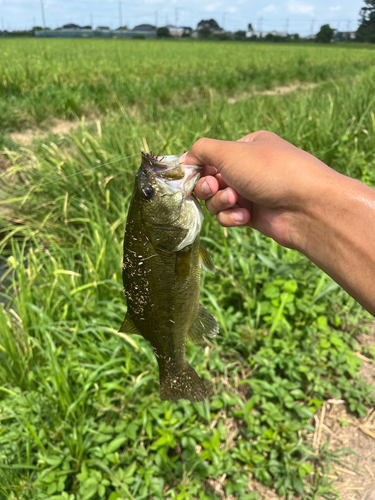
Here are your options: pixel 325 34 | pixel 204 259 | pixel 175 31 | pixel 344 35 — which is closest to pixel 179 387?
pixel 204 259

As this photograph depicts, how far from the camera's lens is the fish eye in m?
1.29

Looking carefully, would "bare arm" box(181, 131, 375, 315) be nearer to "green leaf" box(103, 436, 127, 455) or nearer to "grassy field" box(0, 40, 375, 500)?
"grassy field" box(0, 40, 375, 500)

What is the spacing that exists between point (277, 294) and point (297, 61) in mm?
21617

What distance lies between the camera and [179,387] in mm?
1476

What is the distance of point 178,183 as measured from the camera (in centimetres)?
135

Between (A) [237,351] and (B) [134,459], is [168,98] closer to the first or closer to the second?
(A) [237,351]

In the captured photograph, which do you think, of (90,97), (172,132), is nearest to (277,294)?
(172,132)

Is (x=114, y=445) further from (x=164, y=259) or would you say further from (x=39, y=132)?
(x=39, y=132)

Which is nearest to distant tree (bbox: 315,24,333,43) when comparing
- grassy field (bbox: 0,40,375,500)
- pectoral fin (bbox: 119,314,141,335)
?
grassy field (bbox: 0,40,375,500)

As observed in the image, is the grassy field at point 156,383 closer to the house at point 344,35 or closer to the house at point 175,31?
the house at point 344,35

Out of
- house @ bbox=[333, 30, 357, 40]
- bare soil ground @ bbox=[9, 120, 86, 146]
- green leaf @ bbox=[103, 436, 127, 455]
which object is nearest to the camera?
green leaf @ bbox=[103, 436, 127, 455]

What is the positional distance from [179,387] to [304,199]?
105 cm

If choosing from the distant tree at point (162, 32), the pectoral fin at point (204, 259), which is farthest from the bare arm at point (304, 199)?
the distant tree at point (162, 32)

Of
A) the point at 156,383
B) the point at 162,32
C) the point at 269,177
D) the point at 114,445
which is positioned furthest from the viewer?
the point at 162,32
